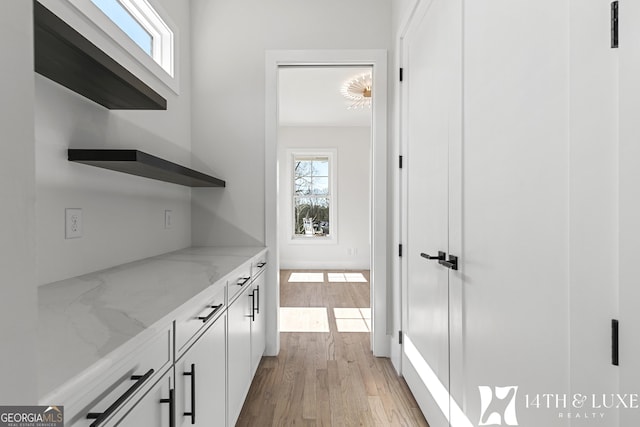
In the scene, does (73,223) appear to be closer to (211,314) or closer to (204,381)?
(211,314)

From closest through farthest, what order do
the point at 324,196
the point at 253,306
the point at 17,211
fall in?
the point at 17,211 < the point at 253,306 < the point at 324,196

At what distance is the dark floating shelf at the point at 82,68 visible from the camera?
35.9 inches

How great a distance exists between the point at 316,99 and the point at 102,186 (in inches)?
153

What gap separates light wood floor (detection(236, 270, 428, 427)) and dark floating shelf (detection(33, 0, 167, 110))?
1.73 m

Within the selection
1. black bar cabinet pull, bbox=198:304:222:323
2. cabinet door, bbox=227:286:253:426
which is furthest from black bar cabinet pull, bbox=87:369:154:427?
cabinet door, bbox=227:286:253:426

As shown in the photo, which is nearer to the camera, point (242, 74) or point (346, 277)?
point (242, 74)

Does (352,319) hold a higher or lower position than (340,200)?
lower

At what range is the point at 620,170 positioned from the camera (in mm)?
668

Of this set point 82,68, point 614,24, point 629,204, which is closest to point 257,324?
point 82,68

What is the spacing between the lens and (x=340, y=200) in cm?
657

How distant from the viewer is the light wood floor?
1.84 m

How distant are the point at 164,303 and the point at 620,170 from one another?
117 centimetres

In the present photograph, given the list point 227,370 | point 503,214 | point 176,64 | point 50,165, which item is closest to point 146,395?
point 227,370

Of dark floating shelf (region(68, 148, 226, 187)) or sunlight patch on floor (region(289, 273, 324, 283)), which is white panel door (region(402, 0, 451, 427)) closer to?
dark floating shelf (region(68, 148, 226, 187))
